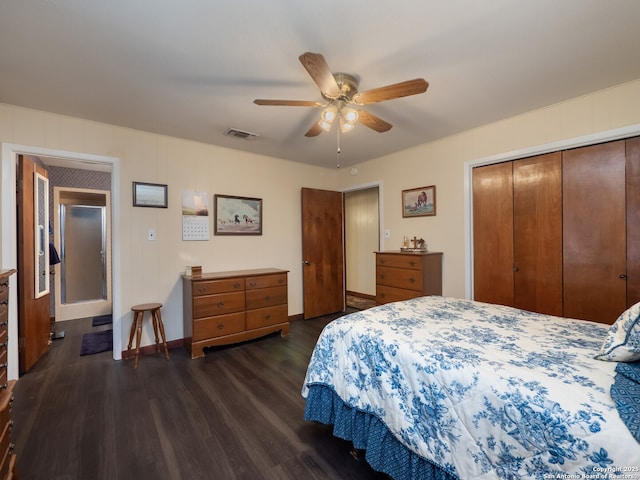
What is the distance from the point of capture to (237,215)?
3824 mm

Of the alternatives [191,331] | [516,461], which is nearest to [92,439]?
[191,331]

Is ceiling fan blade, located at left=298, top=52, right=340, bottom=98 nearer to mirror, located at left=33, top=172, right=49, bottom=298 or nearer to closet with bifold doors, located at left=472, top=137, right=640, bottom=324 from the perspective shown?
closet with bifold doors, located at left=472, top=137, right=640, bottom=324

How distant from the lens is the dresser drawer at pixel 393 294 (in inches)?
128

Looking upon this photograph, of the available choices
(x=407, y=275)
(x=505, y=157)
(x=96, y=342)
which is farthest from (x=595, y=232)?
(x=96, y=342)

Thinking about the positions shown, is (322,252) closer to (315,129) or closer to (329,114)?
(315,129)

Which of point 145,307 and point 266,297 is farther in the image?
point 266,297

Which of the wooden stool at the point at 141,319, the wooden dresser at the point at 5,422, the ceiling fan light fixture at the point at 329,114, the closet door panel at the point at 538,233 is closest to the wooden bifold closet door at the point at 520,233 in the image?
the closet door panel at the point at 538,233

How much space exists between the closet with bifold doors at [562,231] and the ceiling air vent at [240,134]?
8.38 ft

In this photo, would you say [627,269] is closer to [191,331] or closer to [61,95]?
[191,331]

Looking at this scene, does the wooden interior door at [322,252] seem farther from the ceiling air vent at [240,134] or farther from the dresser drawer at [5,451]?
the dresser drawer at [5,451]

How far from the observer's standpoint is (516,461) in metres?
0.97

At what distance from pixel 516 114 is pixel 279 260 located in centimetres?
329

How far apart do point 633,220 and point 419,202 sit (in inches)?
74.8

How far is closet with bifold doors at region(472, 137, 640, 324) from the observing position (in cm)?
230
